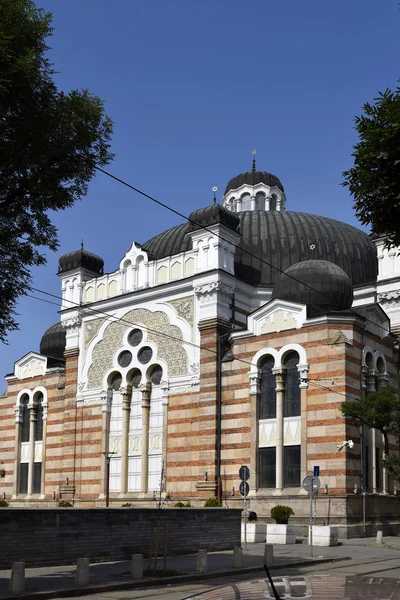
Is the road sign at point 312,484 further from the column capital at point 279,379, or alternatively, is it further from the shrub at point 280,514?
the column capital at point 279,379

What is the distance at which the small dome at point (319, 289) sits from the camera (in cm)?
3844

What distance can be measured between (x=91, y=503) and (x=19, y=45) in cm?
3035

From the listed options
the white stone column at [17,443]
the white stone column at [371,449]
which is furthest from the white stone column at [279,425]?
the white stone column at [17,443]

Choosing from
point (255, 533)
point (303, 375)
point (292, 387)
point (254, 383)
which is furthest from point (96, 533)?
point (254, 383)

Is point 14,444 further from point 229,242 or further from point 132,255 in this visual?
point 229,242

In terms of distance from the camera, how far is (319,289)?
38.6 meters

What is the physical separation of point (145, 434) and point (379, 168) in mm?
29676

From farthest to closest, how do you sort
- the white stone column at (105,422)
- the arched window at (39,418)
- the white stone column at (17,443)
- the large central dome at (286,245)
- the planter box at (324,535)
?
the white stone column at (17,443) → the arched window at (39,418) → the large central dome at (286,245) → the white stone column at (105,422) → the planter box at (324,535)

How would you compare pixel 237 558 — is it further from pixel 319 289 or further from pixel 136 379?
pixel 136 379

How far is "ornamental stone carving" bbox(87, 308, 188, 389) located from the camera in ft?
136

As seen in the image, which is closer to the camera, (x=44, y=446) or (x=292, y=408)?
(x=292, y=408)

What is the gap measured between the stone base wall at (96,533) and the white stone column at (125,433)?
1544 centimetres

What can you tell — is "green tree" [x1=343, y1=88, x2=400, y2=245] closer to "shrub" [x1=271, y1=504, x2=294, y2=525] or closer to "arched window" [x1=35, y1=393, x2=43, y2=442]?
"shrub" [x1=271, y1=504, x2=294, y2=525]

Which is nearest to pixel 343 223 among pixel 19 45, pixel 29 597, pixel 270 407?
pixel 270 407
